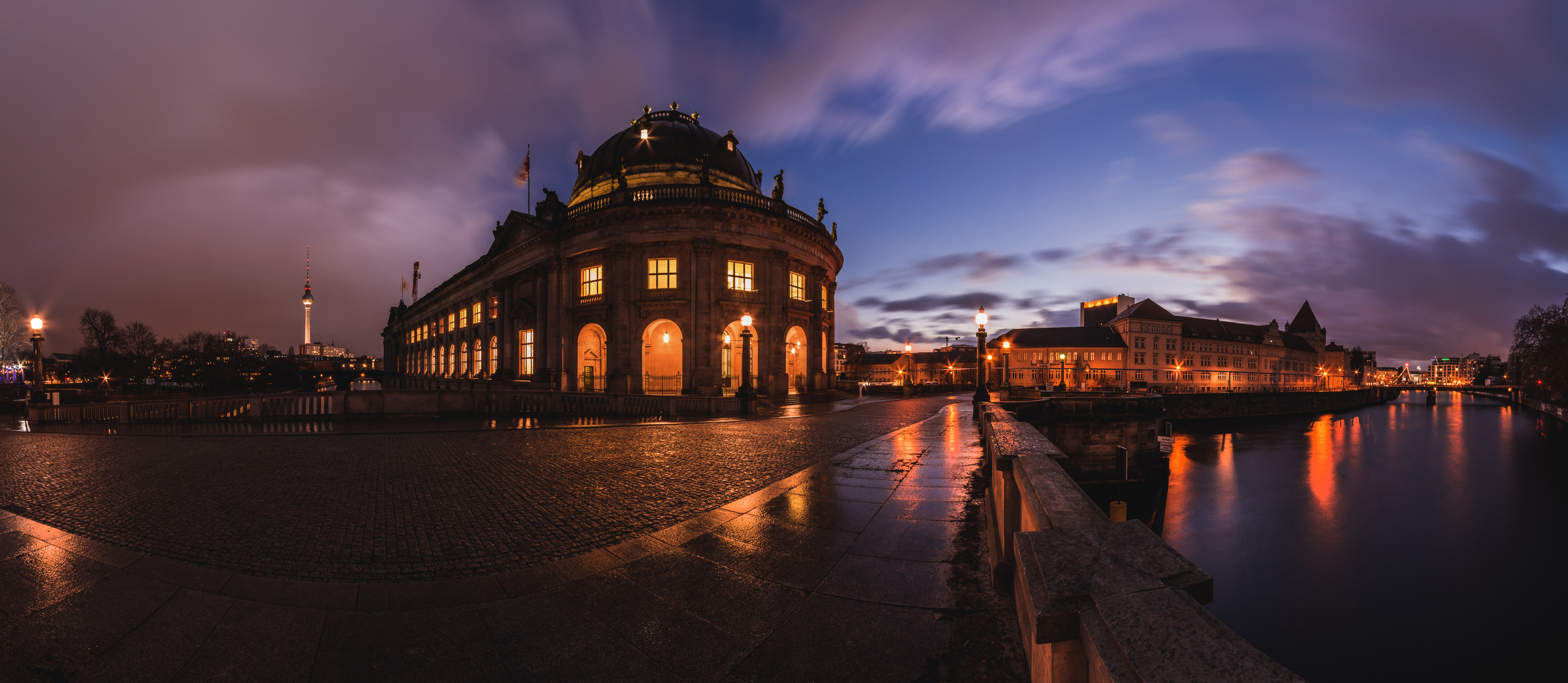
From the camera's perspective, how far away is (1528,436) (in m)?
46.0

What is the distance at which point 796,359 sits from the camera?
35812 mm

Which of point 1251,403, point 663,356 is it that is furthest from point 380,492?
point 1251,403

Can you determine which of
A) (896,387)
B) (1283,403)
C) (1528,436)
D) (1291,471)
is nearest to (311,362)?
(896,387)

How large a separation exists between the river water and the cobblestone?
12397 mm

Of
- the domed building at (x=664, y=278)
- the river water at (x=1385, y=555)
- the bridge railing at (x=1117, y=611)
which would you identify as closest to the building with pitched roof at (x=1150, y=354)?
the river water at (x=1385, y=555)

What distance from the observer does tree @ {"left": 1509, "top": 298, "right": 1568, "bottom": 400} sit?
4684 cm

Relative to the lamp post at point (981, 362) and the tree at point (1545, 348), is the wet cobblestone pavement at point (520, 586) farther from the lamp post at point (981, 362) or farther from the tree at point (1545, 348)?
the tree at point (1545, 348)

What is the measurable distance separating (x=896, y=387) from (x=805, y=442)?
100.0 ft

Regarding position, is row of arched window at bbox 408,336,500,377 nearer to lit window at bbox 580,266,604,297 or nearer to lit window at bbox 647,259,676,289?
lit window at bbox 580,266,604,297

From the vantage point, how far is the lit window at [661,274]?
3119 cm

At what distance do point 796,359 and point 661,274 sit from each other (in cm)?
1046

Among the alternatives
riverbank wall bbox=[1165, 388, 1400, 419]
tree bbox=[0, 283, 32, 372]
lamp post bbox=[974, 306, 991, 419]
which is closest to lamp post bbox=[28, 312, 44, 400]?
lamp post bbox=[974, 306, 991, 419]

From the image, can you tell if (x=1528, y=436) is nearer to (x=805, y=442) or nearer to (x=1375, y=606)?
(x=1375, y=606)

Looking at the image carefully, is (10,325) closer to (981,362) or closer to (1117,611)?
(981,362)
